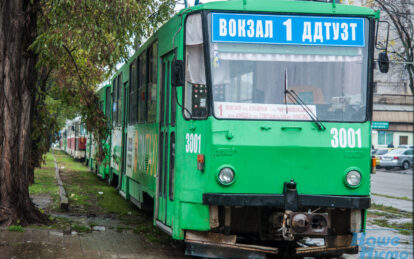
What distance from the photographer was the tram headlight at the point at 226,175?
24.5 ft

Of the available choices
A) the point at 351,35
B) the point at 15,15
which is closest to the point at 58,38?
the point at 15,15

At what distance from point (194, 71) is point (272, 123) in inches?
48.2

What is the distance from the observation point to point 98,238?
9977 mm

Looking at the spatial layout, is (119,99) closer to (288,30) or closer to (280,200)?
(288,30)

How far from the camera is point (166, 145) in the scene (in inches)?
355

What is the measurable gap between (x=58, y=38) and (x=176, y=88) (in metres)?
2.43

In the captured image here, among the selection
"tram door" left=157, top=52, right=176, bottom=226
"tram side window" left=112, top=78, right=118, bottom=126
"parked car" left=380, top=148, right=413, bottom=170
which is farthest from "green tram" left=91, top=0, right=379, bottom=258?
"parked car" left=380, top=148, right=413, bottom=170

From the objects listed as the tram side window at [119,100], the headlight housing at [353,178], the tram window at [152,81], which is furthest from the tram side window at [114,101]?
the headlight housing at [353,178]

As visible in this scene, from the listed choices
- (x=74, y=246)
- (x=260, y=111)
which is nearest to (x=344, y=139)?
(x=260, y=111)

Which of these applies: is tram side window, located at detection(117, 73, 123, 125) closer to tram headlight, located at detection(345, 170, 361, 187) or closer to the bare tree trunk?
the bare tree trunk

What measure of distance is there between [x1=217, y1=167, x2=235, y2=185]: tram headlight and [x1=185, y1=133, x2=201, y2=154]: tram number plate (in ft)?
1.38

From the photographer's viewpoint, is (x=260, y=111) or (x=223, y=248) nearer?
(x=260, y=111)

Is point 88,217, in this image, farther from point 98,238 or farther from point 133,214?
point 98,238

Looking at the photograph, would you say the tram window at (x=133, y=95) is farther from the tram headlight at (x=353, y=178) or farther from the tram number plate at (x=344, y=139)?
the tram headlight at (x=353, y=178)
